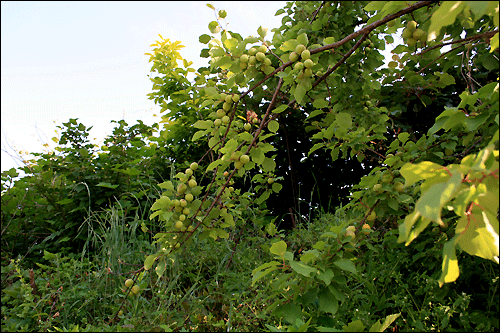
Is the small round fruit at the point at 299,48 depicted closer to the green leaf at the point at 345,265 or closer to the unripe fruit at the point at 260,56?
the unripe fruit at the point at 260,56

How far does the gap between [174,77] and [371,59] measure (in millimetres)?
2369

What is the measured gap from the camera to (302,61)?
129 cm

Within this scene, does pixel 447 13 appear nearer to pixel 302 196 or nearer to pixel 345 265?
pixel 345 265

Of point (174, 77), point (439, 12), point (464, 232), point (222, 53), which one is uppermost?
point (174, 77)

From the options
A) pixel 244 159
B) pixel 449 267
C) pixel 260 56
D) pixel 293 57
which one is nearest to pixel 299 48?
pixel 293 57

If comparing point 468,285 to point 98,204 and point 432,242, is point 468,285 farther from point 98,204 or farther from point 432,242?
point 98,204

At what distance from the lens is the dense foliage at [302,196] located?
118 cm

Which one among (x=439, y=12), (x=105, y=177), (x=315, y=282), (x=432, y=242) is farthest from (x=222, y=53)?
(x=105, y=177)

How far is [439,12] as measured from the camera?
26.0 inches

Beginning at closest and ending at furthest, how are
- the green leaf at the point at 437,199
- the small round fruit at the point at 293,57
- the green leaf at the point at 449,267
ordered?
the green leaf at the point at 437,199, the green leaf at the point at 449,267, the small round fruit at the point at 293,57

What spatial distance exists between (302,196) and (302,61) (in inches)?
117

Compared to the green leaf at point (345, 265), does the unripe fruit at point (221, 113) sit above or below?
above

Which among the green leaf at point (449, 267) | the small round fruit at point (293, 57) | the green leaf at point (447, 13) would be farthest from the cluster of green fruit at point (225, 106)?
the green leaf at point (449, 267)

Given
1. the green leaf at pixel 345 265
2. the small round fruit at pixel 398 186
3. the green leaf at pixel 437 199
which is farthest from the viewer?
the small round fruit at pixel 398 186
